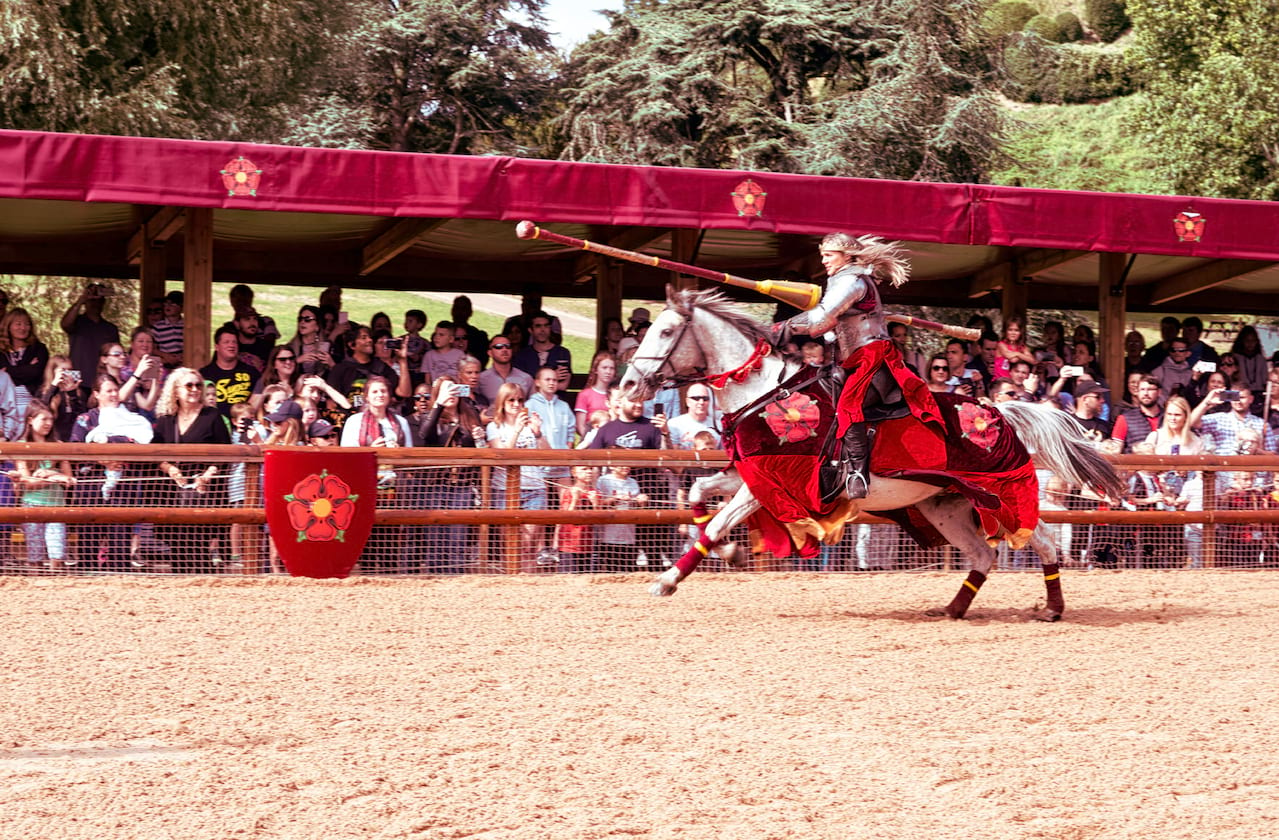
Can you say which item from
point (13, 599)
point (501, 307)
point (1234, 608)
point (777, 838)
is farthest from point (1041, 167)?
point (777, 838)

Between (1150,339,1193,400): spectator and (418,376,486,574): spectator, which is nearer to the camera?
(418,376,486,574): spectator

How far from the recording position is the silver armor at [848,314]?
7480 mm

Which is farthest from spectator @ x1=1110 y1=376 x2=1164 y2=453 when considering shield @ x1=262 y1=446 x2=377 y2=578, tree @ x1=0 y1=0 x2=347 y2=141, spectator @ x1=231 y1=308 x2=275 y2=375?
tree @ x1=0 y1=0 x2=347 y2=141

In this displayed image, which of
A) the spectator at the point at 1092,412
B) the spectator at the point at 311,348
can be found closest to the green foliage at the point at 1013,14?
the spectator at the point at 1092,412

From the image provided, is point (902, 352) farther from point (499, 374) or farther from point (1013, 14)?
point (1013, 14)

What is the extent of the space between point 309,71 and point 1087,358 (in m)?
20.2

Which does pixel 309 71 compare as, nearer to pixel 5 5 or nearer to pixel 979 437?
pixel 5 5

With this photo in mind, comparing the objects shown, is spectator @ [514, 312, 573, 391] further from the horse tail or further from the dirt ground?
the horse tail

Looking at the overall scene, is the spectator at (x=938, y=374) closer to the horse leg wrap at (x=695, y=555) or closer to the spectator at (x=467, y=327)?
the spectator at (x=467, y=327)

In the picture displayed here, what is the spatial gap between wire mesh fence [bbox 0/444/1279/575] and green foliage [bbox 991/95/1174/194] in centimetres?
2877

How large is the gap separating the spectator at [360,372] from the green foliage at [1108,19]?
6559 centimetres

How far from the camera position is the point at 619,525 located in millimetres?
10430

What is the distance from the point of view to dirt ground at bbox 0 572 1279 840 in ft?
13.9

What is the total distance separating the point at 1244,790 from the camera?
4586 mm
